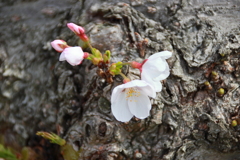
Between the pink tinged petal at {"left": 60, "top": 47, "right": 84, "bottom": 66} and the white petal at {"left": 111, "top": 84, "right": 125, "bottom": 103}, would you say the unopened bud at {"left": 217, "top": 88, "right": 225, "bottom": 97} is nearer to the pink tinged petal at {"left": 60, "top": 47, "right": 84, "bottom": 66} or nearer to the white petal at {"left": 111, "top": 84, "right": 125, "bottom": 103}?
the white petal at {"left": 111, "top": 84, "right": 125, "bottom": 103}

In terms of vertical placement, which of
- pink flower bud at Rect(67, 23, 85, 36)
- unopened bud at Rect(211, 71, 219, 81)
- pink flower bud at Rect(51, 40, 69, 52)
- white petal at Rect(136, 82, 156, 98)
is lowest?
unopened bud at Rect(211, 71, 219, 81)

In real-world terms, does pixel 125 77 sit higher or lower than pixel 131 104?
higher

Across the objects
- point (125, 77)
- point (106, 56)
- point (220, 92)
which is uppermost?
point (106, 56)

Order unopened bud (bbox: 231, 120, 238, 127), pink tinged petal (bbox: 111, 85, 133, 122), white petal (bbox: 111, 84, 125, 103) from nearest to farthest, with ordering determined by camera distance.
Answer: white petal (bbox: 111, 84, 125, 103)
pink tinged petal (bbox: 111, 85, 133, 122)
unopened bud (bbox: 231, 120, 238, 127)

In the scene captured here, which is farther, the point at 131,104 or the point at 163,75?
the point at 131,104

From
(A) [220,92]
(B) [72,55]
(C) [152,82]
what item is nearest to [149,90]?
(C) [152,82]

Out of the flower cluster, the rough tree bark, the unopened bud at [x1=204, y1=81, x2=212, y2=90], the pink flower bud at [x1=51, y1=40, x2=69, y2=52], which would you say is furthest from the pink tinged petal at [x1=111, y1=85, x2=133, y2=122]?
the unopened bud at [x1=204, y1=81, x2=212, y2=90]

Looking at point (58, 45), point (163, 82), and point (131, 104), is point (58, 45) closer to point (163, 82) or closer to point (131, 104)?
point (131, 104)

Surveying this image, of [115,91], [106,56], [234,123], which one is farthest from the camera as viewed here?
Answer: [234,123]
